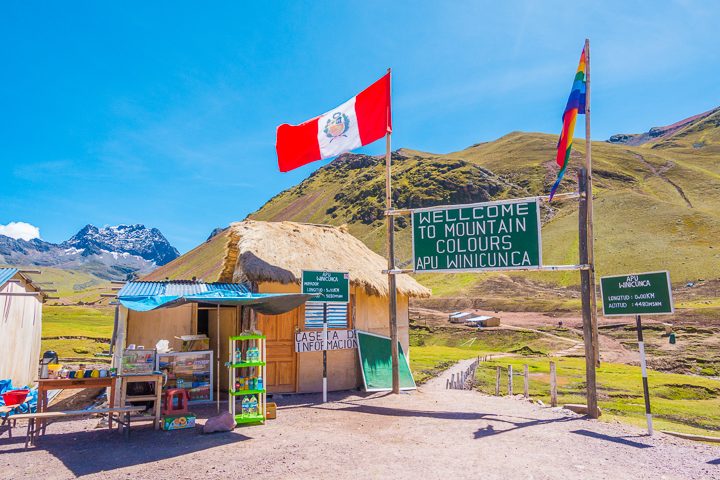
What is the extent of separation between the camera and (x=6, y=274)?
1410 cm

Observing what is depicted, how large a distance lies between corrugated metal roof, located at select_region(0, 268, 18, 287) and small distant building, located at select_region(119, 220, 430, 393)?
3225 mm

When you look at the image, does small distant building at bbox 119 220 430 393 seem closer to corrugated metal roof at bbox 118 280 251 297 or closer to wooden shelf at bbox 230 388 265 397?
corrugated metal roof at bbox 118 280 251 297

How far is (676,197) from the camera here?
128m

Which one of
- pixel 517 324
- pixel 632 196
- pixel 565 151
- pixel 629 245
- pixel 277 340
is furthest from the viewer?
pixel 632 196

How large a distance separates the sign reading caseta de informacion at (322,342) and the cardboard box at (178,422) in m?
4.04

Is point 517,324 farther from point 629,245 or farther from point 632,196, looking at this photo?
point 632,196

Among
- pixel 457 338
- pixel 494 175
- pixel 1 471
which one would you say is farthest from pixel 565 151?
pixel 494 175

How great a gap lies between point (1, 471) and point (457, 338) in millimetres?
42195

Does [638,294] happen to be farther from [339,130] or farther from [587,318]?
[339,130]

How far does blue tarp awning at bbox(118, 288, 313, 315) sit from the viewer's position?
9.71 m

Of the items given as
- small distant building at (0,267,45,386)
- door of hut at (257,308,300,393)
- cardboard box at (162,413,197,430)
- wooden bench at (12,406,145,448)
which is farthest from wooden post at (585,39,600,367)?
small distant building at (0,267,45,386)

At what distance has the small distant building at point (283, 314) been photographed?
13.4 meters

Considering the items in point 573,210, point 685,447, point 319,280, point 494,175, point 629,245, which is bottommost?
point 685,447

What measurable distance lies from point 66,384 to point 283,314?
5764 mm
